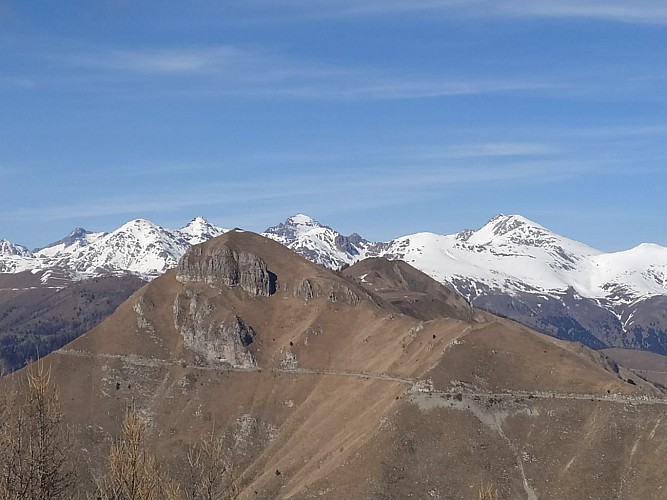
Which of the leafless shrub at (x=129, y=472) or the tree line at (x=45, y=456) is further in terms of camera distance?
the leafless shrub at (x=129, y=472)

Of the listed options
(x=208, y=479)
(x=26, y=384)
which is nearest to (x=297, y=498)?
(x=208, y=479)

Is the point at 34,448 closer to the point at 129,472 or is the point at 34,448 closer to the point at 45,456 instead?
the point at 45,456

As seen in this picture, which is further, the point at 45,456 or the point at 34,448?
the point at 34,448

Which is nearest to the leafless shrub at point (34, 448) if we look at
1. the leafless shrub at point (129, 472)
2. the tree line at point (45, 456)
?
the tree line at point (45, 456)

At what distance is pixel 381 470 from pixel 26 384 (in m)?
126

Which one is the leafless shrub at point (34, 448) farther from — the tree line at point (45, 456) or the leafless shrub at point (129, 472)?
the leafless shrub at point (129, 472)

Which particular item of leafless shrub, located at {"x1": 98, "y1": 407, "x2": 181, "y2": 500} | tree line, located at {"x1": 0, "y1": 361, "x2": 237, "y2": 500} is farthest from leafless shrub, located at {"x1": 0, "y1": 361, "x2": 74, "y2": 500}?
leafless shrub, located at {"x1": 98, "y1": 407, "x2": 181, "y2": 500}

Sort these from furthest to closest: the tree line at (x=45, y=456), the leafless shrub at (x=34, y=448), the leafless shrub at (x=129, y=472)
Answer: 1. the leafless shrub at (x=129, y=472)
2. the tree line at (x=45, y=456)
3. the leafless shrub at (x=34, y=448)

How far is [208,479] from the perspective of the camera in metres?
73.8

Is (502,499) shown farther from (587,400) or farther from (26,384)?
(26,384)

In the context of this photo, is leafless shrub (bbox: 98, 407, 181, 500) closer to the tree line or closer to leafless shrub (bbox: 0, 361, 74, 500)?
the tree line

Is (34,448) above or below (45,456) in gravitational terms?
above

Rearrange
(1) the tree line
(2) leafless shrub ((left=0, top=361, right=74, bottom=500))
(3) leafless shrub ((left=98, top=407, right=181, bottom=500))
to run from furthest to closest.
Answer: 1. (3) leafless shrub ((left=98, top=407, right=181, bottom=500))
2. (1) the tree line
3. (2) leafless shrub ((left=0, top=361, right=74, bottom=500))

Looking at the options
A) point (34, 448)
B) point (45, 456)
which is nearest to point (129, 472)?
point (45, 456)
